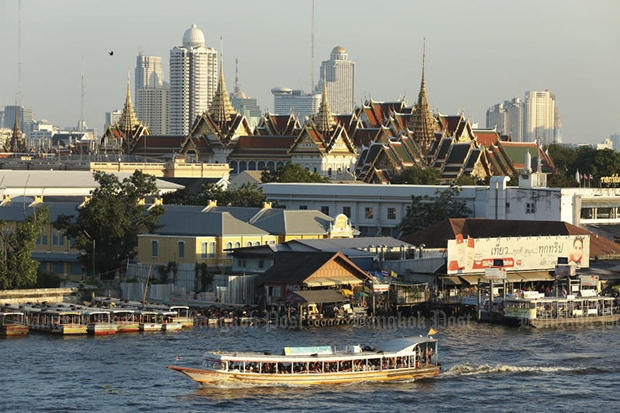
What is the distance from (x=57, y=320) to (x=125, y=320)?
252 cm

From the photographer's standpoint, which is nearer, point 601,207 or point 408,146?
point 601,207

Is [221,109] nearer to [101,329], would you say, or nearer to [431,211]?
[431,211]

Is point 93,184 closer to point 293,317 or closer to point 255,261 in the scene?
point 255,261

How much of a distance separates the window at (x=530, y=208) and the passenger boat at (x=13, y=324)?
31.3 metres

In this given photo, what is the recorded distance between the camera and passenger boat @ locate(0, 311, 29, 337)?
55438mm

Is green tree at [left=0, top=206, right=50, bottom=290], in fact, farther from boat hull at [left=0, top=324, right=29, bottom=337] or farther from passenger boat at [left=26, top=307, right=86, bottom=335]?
boat hull at [left=0, top=324, right=29, bottom=337]

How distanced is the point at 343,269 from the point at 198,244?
713 centimetres

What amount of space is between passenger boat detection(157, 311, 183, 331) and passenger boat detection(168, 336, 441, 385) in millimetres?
11453

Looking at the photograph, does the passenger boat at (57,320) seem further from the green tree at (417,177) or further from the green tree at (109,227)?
the green tree at (417,177)

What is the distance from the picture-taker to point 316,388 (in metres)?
44.8

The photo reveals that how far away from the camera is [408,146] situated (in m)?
124

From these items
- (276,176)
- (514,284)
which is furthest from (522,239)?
(276,176)

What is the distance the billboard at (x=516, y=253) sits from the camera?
6412 centimetres

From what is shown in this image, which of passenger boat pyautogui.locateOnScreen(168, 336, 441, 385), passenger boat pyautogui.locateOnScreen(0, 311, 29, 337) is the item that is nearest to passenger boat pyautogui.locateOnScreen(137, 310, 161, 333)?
passenger boat pyautogui.locateOnScreen(0, 311, 29, 337)
